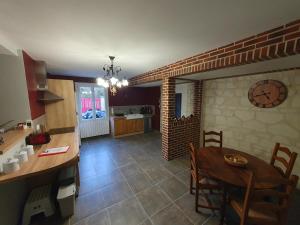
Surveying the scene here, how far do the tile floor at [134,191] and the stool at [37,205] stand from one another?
1.21ft

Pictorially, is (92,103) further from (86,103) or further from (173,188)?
(173,188)

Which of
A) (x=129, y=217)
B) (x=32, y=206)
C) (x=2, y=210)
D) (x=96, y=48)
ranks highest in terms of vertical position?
(x=96, y=48)

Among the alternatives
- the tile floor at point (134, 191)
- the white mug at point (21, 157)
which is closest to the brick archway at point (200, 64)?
the tile floor at point (134, 191)

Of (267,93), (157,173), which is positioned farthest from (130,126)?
(267,93)

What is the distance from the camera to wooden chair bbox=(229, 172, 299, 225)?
1.26 metres

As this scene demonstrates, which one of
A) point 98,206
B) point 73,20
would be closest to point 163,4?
point 73,20

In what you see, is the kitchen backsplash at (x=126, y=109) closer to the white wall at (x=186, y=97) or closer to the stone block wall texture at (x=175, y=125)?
the white wall at (x=186, y=97)

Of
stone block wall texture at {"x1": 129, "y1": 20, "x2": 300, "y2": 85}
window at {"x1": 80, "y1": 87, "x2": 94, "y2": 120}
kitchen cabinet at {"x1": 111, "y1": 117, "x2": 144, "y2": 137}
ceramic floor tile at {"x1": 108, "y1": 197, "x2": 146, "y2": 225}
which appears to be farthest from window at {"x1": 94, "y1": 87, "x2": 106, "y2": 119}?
ceramic floor tile at {"x1": 108, "y1": 197, "x2": 146, "y2": 225}

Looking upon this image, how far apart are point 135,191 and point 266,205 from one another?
1.83m

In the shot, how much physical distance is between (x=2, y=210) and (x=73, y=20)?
213cm

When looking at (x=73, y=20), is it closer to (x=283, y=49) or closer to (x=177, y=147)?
(x=283, y=49)

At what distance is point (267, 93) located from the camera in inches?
108

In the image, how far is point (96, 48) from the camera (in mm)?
2113

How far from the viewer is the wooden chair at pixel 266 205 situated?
126 centimetres
